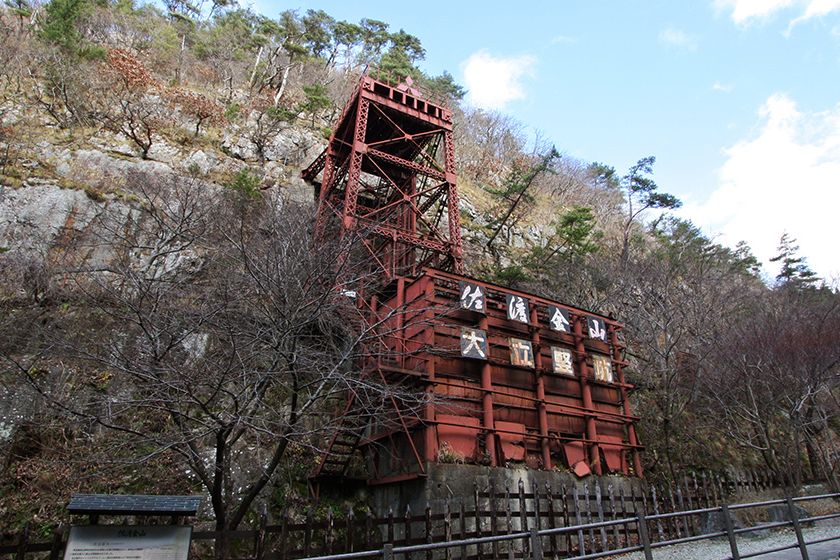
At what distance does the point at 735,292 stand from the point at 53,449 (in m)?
31.4

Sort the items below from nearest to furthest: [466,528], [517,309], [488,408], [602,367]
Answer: [466,528], [488,408], [517,309], [602,367]

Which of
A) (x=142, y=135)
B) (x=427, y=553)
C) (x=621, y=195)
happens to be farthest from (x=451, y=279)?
(x=621, y=195)

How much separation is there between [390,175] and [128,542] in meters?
20.7

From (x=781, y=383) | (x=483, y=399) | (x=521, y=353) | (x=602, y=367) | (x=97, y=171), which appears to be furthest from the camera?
(x=97, y=171)

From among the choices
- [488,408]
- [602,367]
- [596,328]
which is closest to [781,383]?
[602,367]

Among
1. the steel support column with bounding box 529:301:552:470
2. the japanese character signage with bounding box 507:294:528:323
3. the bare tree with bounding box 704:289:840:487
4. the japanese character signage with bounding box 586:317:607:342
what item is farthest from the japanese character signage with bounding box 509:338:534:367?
the bare tree with bounding box 704:289:840:487

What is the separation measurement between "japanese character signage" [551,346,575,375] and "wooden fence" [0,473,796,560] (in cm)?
332

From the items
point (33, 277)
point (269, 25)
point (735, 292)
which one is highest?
point (269, 25)

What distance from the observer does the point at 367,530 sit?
8.86 meters

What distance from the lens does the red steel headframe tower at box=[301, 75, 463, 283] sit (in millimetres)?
19875

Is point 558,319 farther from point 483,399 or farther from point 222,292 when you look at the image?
point 222,292

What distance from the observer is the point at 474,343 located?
13461mm

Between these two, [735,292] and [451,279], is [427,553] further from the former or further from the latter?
[735,292]

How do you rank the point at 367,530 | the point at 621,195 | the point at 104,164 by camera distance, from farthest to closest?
the point at 621,195, the point at 104,164, the point at 367,530
